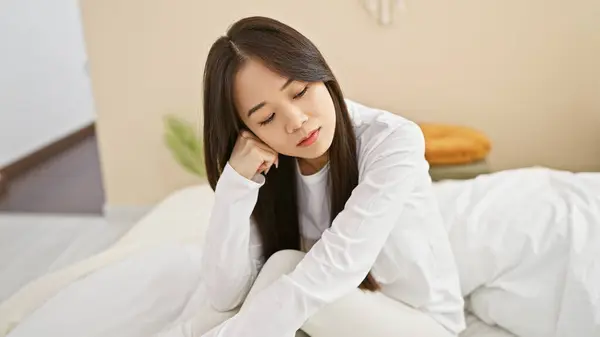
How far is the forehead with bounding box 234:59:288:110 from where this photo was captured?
93 centimetres

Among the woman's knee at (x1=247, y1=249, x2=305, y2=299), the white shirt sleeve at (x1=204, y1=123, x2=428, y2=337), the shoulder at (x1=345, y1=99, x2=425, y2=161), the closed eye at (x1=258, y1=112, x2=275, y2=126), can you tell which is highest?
the closed eye at (x1=258, y1=112, x2=275, y2=126)

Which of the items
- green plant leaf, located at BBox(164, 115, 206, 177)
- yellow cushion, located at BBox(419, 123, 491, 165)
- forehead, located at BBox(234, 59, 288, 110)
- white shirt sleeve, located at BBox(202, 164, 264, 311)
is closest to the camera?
forehead, located at BBox(234, 59, 288, 110)

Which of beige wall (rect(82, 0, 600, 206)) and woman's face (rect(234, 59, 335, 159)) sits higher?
woman's face (rect(234, 59, 335, 159))

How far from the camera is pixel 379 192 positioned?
977mm

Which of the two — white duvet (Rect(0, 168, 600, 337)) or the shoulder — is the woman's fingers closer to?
the shoulder

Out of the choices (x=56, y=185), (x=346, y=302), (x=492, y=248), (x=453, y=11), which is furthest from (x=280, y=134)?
(x=56, y=185)

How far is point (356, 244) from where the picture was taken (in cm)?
97

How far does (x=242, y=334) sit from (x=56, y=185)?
89.2 inches

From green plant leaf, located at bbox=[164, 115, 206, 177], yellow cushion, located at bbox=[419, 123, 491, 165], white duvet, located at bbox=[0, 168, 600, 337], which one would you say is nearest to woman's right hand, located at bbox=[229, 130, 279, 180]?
white duvet, located at bbox=[0, 168, 600, 337]

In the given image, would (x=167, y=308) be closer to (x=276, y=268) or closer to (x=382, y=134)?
(x=276, y=268)

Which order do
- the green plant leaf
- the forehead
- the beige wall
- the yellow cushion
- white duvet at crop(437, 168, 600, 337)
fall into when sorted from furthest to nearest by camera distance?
the green plant leaf < the beige wall < the yellow cushion < white duvet at crop(437, 168, 600, 337) < the forehead

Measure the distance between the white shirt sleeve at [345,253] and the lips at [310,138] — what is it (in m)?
0.11

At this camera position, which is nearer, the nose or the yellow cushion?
the nose

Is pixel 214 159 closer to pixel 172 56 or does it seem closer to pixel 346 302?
pixel 346 302
